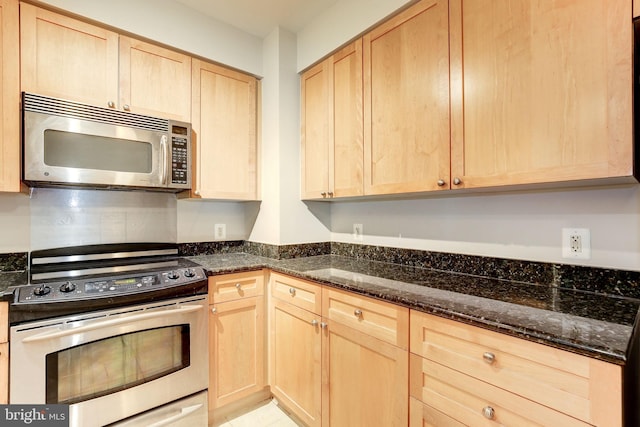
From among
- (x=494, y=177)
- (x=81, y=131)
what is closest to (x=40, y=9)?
(x=81, y=131)

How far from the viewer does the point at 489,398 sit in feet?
3.01

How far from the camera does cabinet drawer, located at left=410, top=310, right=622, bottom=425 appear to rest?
72 cm

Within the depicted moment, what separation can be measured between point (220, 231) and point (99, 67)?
1.26 m

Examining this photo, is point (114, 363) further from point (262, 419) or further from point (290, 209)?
point (290, 209)

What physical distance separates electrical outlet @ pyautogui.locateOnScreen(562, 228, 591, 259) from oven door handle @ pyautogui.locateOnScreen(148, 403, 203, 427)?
1.96 meters

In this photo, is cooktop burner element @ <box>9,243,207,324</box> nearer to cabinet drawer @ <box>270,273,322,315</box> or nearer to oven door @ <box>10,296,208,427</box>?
oven door @ <box>10,296,208,427</box>

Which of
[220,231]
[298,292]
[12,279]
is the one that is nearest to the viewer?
[12,279]

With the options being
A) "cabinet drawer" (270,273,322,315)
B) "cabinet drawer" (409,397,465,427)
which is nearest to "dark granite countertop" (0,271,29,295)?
"cabinet drawer" (270,273,322,315)

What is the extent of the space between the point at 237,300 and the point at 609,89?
1.91 meters

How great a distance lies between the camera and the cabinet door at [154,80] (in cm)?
176

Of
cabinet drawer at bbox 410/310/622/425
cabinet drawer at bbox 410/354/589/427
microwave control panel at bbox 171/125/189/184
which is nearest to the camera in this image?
cabinet drawer at bbox 410/310/622/425

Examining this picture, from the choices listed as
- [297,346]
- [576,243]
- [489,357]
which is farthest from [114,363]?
[576,243]

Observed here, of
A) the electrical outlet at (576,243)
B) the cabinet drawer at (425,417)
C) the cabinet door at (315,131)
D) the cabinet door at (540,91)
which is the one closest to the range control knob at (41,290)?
the cabinet door at (315,131)

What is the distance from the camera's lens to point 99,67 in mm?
1676
